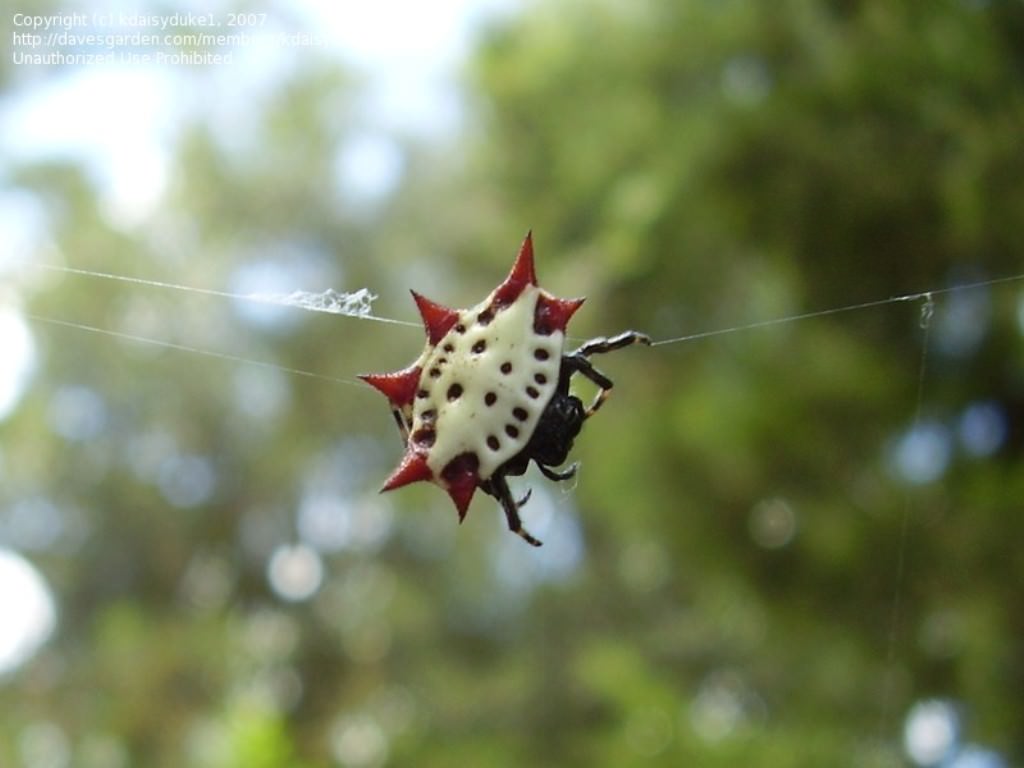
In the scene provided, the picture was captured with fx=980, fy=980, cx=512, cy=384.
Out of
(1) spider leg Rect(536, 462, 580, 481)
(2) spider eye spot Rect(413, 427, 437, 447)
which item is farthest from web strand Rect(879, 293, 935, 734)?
(2) spider eye spot Rect(413, 427, 437, 447)

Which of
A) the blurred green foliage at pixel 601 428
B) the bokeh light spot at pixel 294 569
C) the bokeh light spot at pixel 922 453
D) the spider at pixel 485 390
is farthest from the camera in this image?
the bokeh light spot at pixel 294 569

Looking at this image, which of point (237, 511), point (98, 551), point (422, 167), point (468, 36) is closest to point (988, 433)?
point (468, 36)

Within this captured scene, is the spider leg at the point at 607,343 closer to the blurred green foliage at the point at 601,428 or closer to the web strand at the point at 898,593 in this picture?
the blurred green foliage at the point at 601,428

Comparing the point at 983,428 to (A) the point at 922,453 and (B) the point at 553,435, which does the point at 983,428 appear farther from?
(B) the point at 553,435

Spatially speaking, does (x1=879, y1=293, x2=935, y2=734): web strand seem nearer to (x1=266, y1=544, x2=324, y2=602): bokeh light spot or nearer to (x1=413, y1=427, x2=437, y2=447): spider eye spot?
(x1=413, y1=427, x2=437, y2=447): spider eye spot

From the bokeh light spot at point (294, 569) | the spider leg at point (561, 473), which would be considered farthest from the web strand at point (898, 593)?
the bokeh light spot at point (294, 569)

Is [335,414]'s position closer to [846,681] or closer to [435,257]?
[435,257]
